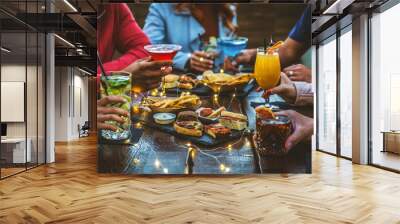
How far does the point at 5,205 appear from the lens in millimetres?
4414

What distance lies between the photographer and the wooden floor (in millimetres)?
3869

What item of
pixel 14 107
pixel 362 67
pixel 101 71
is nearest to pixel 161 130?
pixel 101 71

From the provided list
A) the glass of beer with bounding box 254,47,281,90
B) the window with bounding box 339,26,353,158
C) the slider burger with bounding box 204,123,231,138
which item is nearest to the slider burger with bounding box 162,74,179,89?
the slider burger with bounding box 204,123,231,138

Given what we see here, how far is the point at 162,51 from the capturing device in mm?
6246

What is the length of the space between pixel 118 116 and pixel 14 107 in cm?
237

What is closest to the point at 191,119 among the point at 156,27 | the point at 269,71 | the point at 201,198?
the point at 269,71

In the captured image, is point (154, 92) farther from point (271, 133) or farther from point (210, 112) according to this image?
point (271, 133)

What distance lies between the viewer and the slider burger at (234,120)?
6.22 meters

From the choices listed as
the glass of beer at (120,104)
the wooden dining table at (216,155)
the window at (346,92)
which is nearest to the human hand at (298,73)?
the wooden dining table at (216,155)

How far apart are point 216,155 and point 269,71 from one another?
1.63m

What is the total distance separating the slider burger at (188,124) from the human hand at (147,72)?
2.22 feet

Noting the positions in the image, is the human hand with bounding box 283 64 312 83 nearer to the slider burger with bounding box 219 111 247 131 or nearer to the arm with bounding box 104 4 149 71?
the slider burger with bounding box 219 111 247 131

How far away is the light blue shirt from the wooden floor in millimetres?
2272

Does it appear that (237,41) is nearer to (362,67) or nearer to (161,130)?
(161,130)
